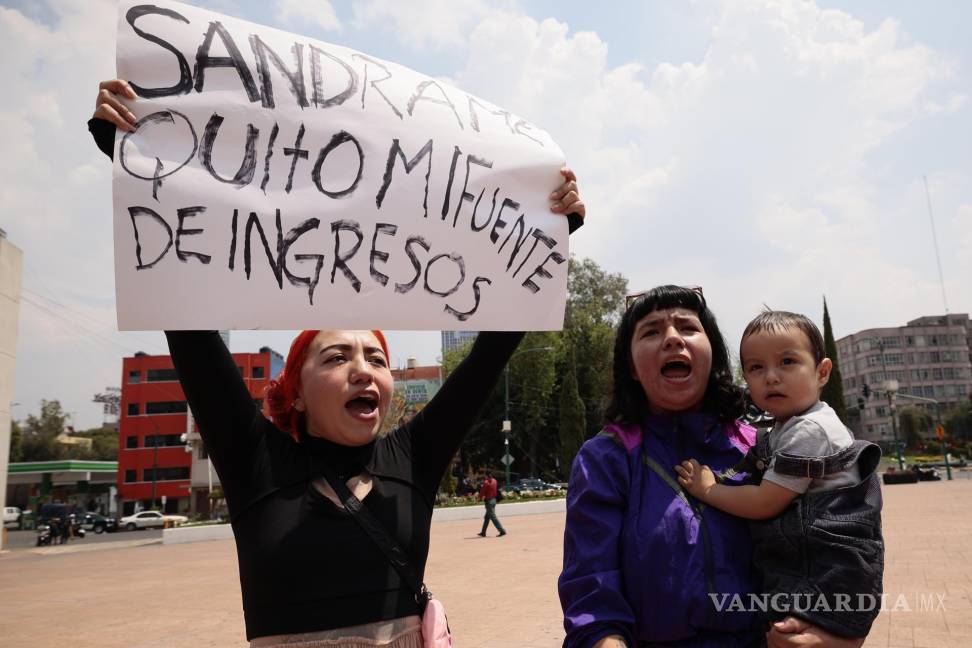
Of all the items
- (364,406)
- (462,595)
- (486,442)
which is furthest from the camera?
(486,442)

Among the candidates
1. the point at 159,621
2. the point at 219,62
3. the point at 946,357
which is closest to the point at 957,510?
the point at 159,621

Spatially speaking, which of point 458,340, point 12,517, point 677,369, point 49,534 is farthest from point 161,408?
point 677,369

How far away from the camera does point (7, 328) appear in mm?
20125

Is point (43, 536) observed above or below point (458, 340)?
below

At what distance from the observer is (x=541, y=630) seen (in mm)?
6559

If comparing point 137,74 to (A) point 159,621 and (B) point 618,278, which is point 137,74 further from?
(B) point 618,278

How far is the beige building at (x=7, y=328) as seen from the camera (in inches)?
782

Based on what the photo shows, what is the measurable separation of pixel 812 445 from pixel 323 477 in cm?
135

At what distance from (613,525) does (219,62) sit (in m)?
1.80

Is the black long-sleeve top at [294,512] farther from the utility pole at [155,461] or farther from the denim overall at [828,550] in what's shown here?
the utility pole at [155,461]

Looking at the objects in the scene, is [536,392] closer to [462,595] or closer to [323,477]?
[462,595]

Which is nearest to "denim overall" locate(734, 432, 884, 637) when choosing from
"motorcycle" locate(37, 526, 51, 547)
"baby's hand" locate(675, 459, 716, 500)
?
"baby's hand" locate(675, 459, 716, 500)

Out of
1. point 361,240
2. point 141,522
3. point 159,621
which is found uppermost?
point 361,240

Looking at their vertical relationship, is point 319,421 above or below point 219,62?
below
